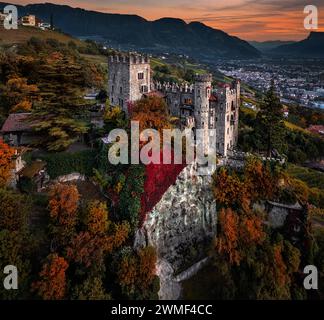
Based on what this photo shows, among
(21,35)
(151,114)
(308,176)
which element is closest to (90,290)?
(151,114)

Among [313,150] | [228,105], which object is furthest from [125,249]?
[313,150]

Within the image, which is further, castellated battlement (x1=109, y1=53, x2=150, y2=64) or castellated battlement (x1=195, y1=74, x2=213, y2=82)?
castellated battlement (x1=109, y1=53, x2=150, y2=64)

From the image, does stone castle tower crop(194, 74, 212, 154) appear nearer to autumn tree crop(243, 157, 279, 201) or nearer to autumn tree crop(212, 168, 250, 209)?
autumn tree crop(212, 168, 250, 209)

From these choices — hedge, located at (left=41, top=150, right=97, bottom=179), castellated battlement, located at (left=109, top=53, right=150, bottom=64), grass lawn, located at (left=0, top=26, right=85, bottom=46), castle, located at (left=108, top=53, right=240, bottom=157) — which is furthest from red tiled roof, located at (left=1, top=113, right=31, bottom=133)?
grass lawn, located at (left=0, top=26, right=85, bottom=46)

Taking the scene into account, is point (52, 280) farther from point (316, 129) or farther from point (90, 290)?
point (316, 129)

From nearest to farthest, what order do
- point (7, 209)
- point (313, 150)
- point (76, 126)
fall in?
point (7, 209) < point (76, 126) < point (313, 150)

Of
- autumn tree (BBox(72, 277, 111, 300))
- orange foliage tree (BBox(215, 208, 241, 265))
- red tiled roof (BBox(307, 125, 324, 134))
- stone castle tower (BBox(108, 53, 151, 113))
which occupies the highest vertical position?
stone castle tower (BBox(108, 53, 151, 113))

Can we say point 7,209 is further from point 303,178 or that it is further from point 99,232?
point 303,178
